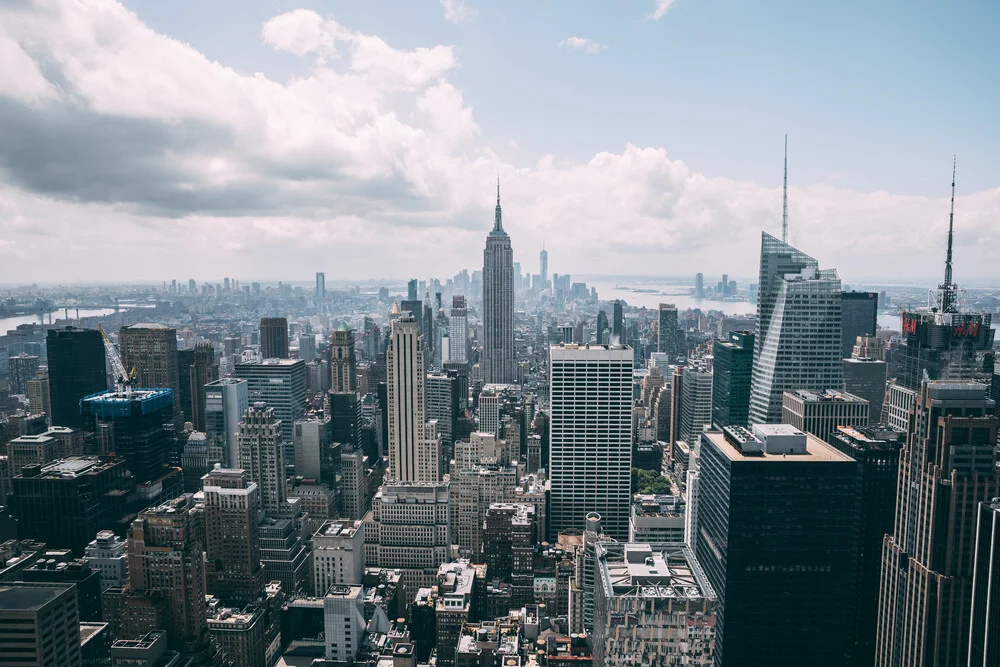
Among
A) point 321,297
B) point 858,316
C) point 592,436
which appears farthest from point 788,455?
point 321,297

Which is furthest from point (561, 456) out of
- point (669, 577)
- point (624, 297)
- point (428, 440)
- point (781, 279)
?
point (624, 297)

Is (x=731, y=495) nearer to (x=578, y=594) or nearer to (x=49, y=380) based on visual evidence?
(x=578, y=594)

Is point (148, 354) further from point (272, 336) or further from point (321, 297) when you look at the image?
point (321, 297)

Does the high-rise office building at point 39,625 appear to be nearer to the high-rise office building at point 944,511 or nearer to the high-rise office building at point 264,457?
the high-rise office building at point 264,457

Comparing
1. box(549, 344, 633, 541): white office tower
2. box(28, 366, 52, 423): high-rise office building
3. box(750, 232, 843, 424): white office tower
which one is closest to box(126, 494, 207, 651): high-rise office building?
box(549, 344, 633, 541): white office tower

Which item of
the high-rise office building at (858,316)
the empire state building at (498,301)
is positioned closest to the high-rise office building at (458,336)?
the empire state building at (498,301)
